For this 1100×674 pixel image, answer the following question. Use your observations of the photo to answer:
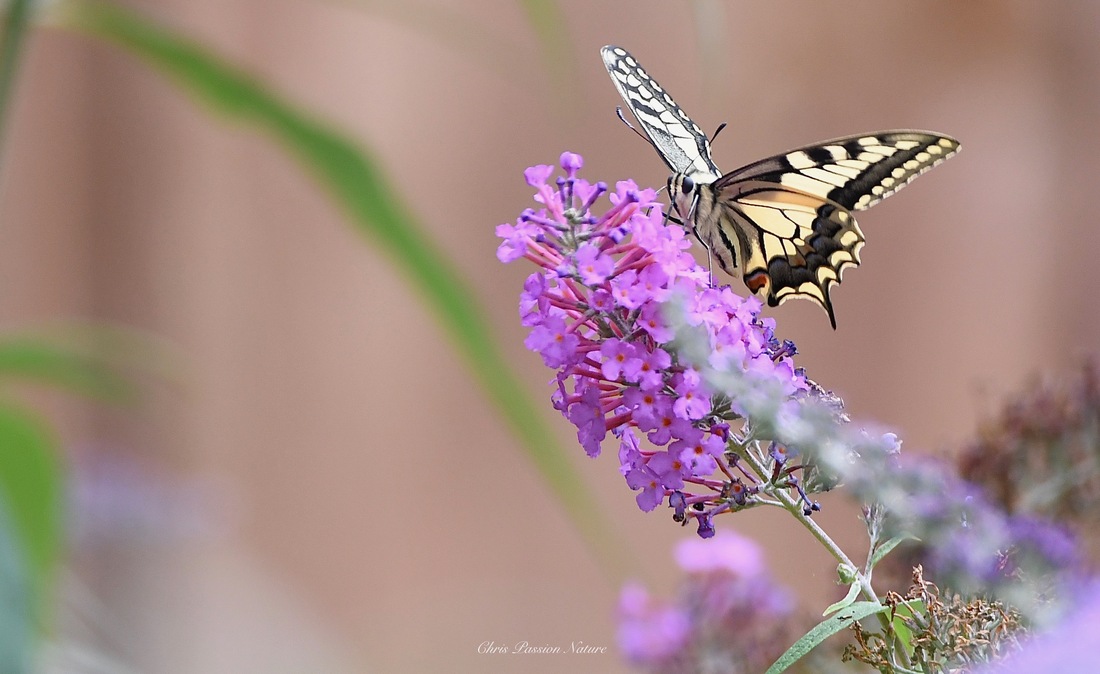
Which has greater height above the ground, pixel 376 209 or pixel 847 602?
pixel 376 209

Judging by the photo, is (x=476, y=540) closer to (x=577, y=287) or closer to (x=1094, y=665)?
(x=577, y=287)

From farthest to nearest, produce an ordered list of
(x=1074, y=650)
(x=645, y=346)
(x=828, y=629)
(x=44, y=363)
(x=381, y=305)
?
(x=381, y=305) → (x=44, y=363) → (x=645, y=346) → (x=828, y=629) → (x=1074, y=650)

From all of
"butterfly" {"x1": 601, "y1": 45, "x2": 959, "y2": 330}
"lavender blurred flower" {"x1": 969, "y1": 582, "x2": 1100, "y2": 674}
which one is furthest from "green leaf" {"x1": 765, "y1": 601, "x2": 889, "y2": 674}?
"butterfly" {"x1": 601, "y1": 45, "x2": 959, "y2": 330}

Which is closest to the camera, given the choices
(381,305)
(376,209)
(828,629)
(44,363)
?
(828,629)

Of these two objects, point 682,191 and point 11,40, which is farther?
point 682,191

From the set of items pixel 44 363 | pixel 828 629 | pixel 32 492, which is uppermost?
A: pixel 44 363

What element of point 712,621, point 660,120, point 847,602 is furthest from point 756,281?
point 847,602

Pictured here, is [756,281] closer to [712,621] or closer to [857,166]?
[857,166]

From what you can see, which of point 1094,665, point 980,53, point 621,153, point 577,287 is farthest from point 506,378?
point 980,53

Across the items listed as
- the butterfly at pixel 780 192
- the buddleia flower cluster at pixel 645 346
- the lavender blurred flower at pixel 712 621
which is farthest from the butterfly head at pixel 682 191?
the lavender blurred flower at pixel 712 621
